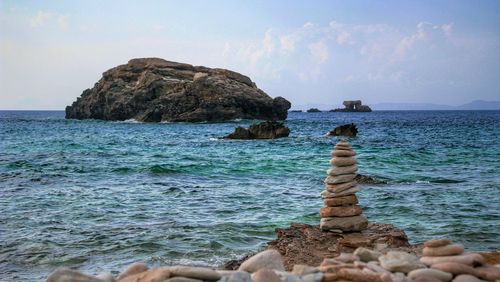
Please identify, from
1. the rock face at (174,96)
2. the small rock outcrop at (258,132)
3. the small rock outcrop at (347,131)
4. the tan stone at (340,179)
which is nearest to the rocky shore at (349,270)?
the tan stone at (340,179)

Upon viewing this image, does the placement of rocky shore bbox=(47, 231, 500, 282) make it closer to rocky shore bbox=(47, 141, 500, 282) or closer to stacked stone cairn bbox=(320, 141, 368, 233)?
rocky shore bbox=(47, 141, 500, 282)

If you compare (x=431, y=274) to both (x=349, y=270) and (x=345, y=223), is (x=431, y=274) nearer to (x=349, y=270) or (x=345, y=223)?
(x=349, y=270)

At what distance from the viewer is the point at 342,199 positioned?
37.0 feet

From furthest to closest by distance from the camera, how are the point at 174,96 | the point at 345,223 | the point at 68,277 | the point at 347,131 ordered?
1. the point at 174,96
2. the point at 347,131
3. the point at 345,223
4. the point at 68,277

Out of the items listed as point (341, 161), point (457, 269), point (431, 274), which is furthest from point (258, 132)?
point (431, 274)

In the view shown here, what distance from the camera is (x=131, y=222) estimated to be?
14.9m

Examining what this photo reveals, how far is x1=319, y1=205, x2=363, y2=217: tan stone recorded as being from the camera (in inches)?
440

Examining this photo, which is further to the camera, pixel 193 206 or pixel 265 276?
pixel 193 206

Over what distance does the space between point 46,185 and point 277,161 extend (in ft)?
47.1

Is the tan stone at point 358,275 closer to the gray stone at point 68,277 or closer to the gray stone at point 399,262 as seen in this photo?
the gray stone at point 399,262

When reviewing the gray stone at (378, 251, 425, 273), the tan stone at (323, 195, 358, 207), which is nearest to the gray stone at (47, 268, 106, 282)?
the gray stone at (378, 251, 425, 273)

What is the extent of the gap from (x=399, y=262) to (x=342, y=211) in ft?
15.1

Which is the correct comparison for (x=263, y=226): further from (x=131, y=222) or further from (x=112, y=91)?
(x=112, y=91)

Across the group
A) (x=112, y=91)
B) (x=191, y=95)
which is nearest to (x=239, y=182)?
(x=191, y=95)
